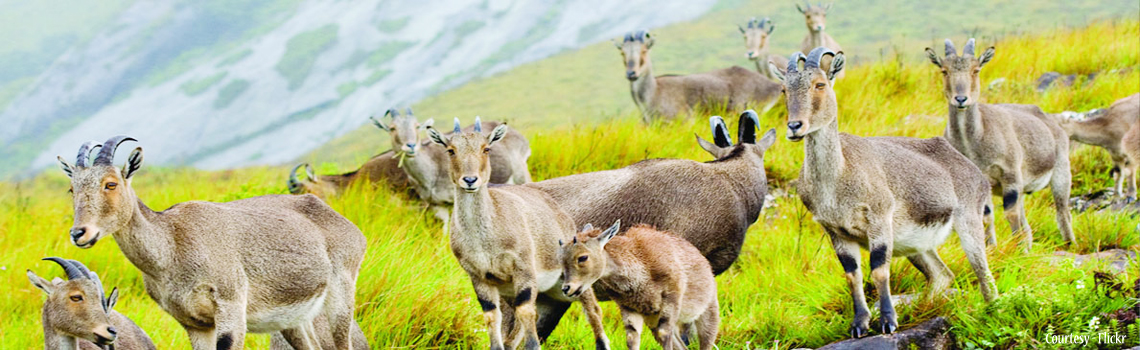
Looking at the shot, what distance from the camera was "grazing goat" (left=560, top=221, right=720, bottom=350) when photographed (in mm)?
6141

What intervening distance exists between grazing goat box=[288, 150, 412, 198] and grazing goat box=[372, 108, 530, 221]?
0.30 metres

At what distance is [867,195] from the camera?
6.93 m

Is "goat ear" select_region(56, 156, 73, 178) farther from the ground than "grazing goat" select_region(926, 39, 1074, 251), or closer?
farther from the ground

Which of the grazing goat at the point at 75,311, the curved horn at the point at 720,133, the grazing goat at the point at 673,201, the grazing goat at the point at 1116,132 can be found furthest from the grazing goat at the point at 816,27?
the grazing goat at the point at 75,311

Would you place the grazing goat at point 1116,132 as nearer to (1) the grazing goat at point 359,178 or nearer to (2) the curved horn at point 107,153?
(1) the grazing goat at point 359,178

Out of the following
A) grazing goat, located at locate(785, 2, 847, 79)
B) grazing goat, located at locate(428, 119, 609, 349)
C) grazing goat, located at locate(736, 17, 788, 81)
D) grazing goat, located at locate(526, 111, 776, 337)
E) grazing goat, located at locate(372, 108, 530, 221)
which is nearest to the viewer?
grazing goat, located at locate(428, 119, 609, 349)

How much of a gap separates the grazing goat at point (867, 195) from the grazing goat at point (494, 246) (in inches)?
66.0

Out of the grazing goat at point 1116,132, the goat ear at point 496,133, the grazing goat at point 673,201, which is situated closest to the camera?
the goat ear at point 496,133

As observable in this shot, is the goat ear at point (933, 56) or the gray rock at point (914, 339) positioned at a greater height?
the goat ear at point (933, 56)

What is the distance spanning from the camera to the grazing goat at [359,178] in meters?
12.9

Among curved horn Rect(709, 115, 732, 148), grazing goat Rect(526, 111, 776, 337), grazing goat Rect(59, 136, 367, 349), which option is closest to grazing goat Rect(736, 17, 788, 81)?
curved horn Rect(709, 115, 732, 148)

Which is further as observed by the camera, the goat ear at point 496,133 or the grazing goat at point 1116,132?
the grazing goat at point 1116,132

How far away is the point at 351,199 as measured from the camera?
11648 millimetres

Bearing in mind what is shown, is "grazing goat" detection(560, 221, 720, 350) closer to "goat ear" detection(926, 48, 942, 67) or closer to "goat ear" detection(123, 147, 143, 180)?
"goat ear" detection(123, 147, 143, 180)
